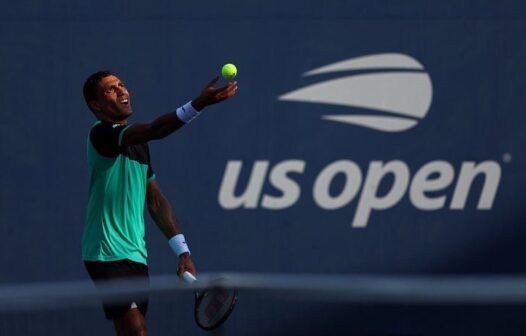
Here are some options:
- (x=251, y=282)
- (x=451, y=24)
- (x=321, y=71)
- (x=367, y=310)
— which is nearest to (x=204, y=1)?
(x=321, y=71)

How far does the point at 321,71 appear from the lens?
6.59m

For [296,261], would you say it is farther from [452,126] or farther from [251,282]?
[251,282]

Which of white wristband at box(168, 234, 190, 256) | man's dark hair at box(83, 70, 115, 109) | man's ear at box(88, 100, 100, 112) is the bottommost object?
white wristband at box(168, 234, 190, 256)

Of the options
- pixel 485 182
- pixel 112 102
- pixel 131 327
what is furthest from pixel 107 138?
pixel 485 182

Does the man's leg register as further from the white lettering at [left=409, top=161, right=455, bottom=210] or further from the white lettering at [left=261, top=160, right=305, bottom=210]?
the white lettering at [left=409, top=161, right=455, bottom=210]

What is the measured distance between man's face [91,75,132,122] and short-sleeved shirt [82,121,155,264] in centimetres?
7

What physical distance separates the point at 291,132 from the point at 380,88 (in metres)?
0.51

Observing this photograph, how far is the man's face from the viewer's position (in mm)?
5477

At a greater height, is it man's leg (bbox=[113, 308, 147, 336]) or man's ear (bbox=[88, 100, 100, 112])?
man's ear (bbox=[88, 100, 100, 112])

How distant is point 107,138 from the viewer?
5332 millimetres

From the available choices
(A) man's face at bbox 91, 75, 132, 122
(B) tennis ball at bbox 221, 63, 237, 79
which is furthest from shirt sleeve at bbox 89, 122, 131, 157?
(B) tennis ball at bbox 221, 63, 237, 79

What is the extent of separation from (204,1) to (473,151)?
1.52 metres

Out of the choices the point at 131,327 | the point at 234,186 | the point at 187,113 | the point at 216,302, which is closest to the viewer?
the point at 216,302

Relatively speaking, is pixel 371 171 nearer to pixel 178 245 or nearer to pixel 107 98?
pixel 178 245
